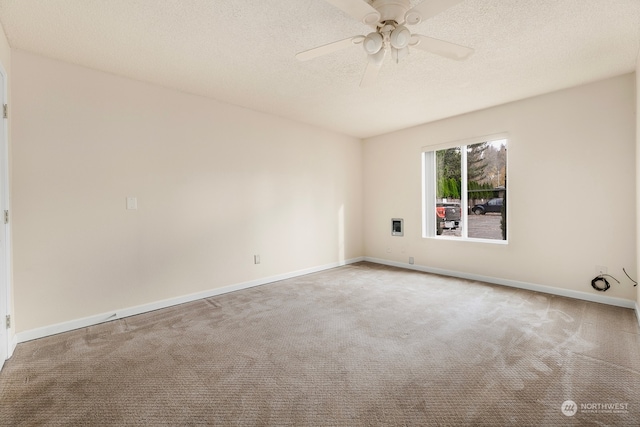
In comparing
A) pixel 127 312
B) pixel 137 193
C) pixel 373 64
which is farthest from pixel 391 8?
pixel 127 312

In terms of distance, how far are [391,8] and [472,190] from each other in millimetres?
3399

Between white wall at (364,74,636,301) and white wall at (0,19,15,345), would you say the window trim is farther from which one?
white wall at (0,19,15,345)

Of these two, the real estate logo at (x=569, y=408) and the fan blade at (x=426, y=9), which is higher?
the fan blade at (x=426, y=9)

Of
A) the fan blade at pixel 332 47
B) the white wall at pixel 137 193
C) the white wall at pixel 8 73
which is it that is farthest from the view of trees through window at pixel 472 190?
the white wall at pixel 8 73

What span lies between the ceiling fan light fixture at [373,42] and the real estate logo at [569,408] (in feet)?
7.94

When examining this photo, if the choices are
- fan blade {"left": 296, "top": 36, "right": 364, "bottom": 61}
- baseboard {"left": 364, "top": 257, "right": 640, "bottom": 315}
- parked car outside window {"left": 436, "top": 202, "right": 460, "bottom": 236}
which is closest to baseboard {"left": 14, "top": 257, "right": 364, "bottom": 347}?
baseboard {"left": 364, "top": 257, "right": 640, "bottom": 315}

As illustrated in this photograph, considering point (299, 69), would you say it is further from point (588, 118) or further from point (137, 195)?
point (588, 118)

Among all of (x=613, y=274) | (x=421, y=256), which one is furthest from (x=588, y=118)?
(x=421, y=256)

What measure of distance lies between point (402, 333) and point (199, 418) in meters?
1.73

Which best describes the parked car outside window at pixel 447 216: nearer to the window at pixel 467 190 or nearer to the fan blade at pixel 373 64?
the window at pixel 467 190

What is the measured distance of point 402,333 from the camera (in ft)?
8.56

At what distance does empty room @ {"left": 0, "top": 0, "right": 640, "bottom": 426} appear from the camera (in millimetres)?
1846

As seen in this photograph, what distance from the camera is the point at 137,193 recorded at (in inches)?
125

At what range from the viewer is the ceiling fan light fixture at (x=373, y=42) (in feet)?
6.30
